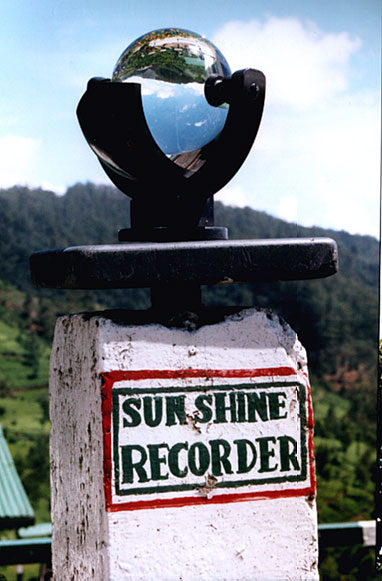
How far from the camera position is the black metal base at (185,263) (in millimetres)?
1791

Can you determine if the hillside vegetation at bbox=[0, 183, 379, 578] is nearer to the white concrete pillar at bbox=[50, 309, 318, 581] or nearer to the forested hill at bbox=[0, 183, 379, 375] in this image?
the forested hill at bbox=[0, 183, 379, 375]

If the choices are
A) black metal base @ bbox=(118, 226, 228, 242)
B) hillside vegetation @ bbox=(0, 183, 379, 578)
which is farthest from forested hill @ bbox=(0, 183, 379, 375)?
black metal base @ bbox=(118, 226, 228, 242)

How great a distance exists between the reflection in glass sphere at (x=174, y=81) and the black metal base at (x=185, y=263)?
26 centimetres

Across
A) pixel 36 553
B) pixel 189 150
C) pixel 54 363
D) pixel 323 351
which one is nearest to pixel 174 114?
pixel 189 150

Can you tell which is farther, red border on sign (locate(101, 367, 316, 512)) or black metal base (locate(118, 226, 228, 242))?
black metal base (locate(118, 226, 228, 242))

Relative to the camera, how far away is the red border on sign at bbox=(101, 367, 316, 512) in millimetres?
1781

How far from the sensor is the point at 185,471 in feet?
6.02

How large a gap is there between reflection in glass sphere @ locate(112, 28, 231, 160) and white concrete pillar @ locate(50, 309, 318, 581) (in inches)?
17.3

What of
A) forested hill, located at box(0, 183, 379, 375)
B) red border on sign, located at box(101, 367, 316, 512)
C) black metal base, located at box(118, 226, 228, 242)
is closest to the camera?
red border on sign, located at box(101, 367, 316, 512)

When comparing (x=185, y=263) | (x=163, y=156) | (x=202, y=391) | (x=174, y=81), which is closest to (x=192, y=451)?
(x=202, y=391)

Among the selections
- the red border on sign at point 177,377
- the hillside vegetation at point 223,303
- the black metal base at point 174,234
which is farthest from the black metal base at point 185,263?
the hillside vegetation at point 223,303

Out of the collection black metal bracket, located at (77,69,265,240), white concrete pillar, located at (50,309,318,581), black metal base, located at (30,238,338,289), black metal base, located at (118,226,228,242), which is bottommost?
white concrete pillar, located at (50,309,318,581)

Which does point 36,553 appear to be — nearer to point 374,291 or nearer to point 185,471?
point 185,471

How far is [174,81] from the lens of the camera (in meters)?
1.84
